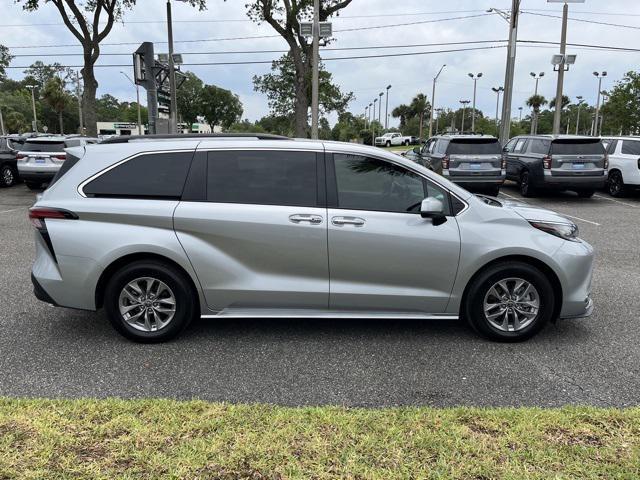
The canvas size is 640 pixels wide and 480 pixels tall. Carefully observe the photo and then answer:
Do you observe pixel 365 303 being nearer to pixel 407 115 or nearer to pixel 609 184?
pixel 609 184

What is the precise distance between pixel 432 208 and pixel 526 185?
1178cm

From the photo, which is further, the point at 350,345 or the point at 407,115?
the point at 407,115

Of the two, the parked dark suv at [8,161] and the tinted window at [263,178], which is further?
the parked dark suv at [8,161]

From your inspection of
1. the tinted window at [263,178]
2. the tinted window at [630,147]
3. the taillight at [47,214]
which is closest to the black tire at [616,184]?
the tinted window at [630,147]

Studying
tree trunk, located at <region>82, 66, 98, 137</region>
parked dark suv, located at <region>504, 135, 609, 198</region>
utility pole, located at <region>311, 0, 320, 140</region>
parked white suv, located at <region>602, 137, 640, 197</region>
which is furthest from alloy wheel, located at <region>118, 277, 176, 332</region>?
tree trunk, located at <region>82, 66, 98, 137</region>

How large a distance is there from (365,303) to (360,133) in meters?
78.9

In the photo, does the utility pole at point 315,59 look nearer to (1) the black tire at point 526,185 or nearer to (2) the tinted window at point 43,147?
(1) the black tire at point 526,185

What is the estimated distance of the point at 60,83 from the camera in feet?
244

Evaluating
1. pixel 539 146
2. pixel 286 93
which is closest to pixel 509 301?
pixel 539 146

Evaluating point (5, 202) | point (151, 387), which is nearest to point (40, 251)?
point (151, 387)

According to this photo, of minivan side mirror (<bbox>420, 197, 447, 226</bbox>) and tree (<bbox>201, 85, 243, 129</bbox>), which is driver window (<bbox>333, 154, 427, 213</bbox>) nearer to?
minivan side mirror (<bbox>420, 197, 447, 226</bbox>)

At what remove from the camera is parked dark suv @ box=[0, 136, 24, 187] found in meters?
16.7

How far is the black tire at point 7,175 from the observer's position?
16836mm

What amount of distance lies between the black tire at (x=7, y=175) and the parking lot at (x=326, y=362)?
534 inches
